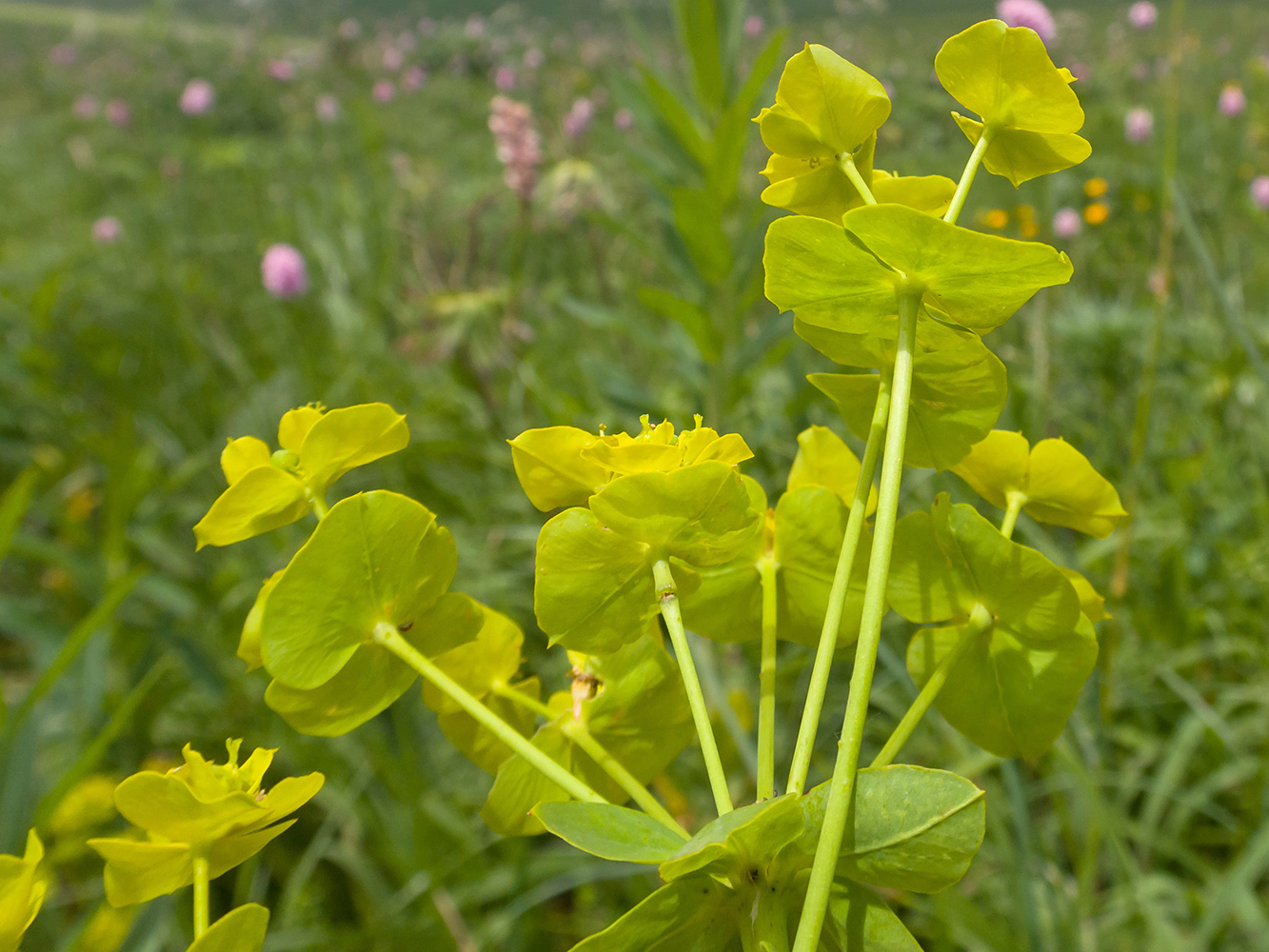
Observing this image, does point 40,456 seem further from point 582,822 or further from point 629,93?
point 582,822

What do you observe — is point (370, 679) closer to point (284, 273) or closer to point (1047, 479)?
point (1047, 479)

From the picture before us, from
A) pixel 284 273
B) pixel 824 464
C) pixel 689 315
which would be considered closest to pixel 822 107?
pixel 824 464

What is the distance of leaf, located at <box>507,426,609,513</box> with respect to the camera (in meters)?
0.25

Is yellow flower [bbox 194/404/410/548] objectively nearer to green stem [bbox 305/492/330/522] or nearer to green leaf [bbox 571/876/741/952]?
green stem [bbox 305/492/330/522]

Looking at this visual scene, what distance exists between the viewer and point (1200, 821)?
1002 millimetres

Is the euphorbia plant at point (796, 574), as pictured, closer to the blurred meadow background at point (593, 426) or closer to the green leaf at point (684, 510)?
the green leaf at point (684, 510)

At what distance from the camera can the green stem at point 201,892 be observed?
22cm

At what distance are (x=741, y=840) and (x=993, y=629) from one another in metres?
0.12

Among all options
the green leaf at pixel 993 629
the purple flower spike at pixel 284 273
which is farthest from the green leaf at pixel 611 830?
the purple flower spike at pixel 284 273

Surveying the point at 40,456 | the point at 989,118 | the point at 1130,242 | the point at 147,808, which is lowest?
the point at 40,456

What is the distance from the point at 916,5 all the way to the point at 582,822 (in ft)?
4.96

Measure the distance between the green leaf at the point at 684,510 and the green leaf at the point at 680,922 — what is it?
0.08 m

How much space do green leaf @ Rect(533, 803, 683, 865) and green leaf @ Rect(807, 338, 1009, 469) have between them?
13 cm

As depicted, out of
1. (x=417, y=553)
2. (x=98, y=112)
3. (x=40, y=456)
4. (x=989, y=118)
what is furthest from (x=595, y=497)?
(x=98, y=112)
